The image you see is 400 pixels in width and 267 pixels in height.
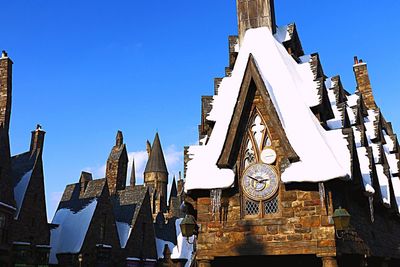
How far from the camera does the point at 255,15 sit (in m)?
13.9

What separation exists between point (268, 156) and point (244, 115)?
3.67 ft

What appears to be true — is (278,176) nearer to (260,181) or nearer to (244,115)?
(260,181)

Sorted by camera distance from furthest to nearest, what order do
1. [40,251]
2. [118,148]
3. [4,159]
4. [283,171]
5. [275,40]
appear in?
[118,148], [40,251], [4,159], [275,40], [283,171]

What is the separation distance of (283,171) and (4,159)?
15.6 metres

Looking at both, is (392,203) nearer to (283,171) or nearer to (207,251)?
(283,171)

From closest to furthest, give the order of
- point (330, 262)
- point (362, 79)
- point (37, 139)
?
point (330, 262)
point (362, 79)
point (37, 139)

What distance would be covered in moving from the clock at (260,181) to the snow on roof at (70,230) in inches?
686

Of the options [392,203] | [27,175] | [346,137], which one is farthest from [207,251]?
[27,175]

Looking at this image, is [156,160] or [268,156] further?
[156,160]

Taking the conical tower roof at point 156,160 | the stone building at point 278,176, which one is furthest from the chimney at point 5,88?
the conical tower roof at point 156,160

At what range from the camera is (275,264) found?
11.9m

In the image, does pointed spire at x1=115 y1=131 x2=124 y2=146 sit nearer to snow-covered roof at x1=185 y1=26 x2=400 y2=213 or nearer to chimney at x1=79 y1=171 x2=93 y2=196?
chimney at x1=79 y1=171 x2=93 y2=196

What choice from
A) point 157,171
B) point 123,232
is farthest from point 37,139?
point 157,171

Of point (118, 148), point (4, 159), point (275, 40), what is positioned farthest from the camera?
point (118, 148)
